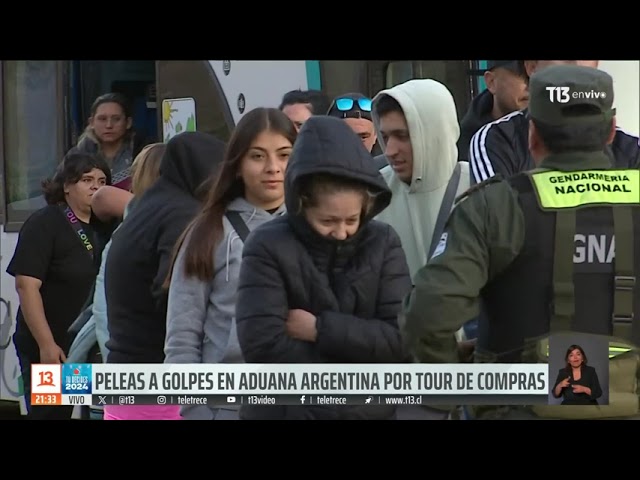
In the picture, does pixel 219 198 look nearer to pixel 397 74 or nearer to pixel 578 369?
pixel 397 74

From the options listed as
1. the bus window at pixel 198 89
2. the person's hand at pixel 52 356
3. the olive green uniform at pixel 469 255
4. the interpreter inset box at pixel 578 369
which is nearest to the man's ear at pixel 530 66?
the olive green uniform at pixel 469 255

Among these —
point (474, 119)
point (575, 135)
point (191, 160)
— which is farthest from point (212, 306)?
point (575, 135)

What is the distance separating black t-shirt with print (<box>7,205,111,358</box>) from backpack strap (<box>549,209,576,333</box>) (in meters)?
1.63

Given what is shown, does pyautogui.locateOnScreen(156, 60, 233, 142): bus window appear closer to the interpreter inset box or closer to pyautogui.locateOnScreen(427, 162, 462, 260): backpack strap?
pyautogui.locateOnScreen(427, 162, 462, 260): backpack strap

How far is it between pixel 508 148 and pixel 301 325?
3.05ft

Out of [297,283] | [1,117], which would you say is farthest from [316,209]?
[1,117]

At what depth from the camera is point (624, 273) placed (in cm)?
421

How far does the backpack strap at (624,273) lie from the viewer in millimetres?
4207

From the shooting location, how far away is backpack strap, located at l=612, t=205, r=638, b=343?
4.21 metres

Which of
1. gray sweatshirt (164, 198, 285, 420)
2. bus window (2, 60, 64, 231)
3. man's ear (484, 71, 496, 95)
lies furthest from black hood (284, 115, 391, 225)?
bus window (2, 60, 64, 231)

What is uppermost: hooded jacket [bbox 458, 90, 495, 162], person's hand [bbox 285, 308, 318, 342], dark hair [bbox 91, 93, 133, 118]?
dark hair [bbox 91, 93, 133, 118]

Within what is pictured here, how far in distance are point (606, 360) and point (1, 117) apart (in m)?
2.40

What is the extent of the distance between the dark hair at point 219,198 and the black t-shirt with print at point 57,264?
1.32 feet

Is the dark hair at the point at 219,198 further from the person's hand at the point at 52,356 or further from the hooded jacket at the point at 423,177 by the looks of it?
the person's hand at the point at 52,356
